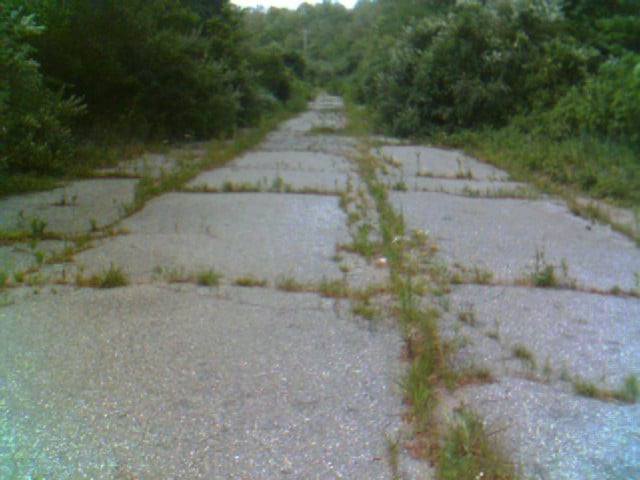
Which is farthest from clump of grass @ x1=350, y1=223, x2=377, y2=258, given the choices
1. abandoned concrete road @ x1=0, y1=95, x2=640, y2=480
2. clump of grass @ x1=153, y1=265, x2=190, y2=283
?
clump of grass @ x1=153, y1=265, x2=190, y2=283

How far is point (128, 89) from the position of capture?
49.1 ft

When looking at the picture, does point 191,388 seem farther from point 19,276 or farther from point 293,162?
point 293,162

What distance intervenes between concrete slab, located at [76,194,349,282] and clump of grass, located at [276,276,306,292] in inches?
6.2

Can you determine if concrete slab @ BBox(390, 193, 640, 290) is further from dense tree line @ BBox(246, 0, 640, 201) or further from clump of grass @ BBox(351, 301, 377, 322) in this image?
dense tree line @ BBox(246, 0, 640, 201)

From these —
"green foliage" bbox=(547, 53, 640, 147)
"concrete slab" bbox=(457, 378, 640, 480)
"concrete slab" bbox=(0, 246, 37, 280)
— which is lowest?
"concrete slab" bbox=(457, 378, 640, 480)

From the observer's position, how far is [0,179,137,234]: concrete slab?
7.21m

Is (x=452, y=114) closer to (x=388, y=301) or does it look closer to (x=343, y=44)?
(x=388, y=301)

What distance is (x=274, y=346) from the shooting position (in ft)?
14.0

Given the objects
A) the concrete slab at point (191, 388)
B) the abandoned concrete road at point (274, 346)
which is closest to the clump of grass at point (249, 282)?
the abandoned concrete road at point (274, 346)

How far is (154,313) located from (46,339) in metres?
0.71

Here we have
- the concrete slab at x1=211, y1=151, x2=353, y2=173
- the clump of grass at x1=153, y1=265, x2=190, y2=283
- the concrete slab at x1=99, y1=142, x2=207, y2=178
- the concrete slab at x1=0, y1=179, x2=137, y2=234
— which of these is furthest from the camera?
the concrete slab at x1=211, y1=151, x2=353, y2=173

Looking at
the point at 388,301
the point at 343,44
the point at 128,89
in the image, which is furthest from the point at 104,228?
the point at 343,44

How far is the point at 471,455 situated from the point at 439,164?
10300 millimetres

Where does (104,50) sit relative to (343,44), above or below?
below
